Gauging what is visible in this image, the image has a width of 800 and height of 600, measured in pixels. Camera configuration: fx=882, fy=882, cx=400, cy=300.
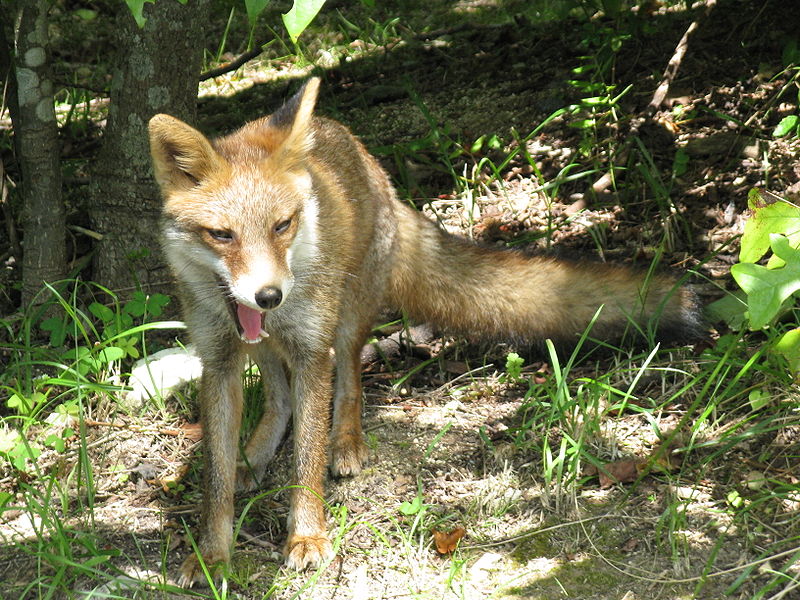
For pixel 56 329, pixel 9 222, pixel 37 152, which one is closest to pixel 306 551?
pixel 56 329

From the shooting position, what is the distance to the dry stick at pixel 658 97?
6285 mm

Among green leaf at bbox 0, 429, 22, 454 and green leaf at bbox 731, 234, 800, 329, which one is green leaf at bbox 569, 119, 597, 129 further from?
green leaf at bbox 0, 429, 22, 454

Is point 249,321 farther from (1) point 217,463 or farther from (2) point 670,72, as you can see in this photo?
(2) point 670,72

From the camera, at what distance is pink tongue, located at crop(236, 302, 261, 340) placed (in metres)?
3.92

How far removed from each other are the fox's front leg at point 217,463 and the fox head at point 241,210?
0.41 meters

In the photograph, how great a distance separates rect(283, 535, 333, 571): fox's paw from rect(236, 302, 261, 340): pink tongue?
962mm

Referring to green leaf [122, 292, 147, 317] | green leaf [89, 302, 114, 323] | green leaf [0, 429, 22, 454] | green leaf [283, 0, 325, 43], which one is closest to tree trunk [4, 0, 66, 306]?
green leaf [89, 302, 114, 323]

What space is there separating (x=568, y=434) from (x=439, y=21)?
5.37 metres

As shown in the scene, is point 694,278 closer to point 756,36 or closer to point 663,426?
point 663,426

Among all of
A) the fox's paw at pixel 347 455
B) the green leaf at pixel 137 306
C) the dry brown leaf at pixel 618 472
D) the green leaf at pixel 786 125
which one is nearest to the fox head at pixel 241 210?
the fox's paw at pixel 347 455

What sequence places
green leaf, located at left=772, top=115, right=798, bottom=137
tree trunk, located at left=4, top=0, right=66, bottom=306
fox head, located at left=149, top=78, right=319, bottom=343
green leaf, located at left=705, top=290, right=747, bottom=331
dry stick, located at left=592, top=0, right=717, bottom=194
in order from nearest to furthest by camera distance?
fox head, located at left=149, top=78, right=319, bottom=343, green leaf, located at left=705, top=290, right=747, bottom=331, tree trunk, located at left=4, top=0, right=66, bottom=306, green leaf, located at left=772, top=115, right=798, bottom=137, dry stick, located at left=592, top=0, right=717, bottom=194

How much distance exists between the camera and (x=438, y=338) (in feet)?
18.4

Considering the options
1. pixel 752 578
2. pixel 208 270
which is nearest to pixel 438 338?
pixel 208 270

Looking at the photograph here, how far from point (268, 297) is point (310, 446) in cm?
103
